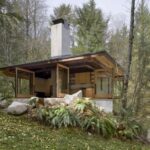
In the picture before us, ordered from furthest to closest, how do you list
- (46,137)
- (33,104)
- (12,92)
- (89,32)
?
1. (89,32)
2. (12,92)
3. (33,104)
4. (46,137)

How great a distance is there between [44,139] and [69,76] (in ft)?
28.1

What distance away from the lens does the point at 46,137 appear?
7.31 m

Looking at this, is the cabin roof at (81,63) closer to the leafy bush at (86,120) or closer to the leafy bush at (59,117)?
the leafy bush at (86,120)

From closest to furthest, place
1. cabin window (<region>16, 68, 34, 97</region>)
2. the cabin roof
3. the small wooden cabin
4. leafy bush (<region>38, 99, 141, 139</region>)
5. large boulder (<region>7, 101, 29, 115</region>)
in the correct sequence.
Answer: leafy bush (<region>38, 99, 141, 139</region>) < large boulder (<region>7, 101, 29, 115</region>) < the cabin roof < the small wooden cabin < cabin window (<region>16, 68, 34, 97</region>)

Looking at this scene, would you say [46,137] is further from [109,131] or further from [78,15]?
[78,15]

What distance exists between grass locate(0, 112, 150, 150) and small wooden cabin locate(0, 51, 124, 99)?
478cm

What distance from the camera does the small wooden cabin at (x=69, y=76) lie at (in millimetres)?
13664

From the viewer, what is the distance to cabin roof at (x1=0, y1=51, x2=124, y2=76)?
40.6ft

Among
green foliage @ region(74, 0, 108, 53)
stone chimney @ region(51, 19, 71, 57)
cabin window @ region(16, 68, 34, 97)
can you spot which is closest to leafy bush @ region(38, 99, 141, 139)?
cabin window @ region(16, 68, 34, 97)

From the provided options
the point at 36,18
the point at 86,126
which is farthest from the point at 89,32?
the point at 86,126

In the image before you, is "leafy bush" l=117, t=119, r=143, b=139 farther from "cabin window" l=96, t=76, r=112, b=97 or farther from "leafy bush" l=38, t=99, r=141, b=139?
"cabin window" l=96, t=76, r=112, b=97

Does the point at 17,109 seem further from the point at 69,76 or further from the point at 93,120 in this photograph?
the point at 69,76

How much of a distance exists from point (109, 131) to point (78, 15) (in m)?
16.9

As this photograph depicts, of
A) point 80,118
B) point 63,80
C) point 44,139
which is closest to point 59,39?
point 63,80
